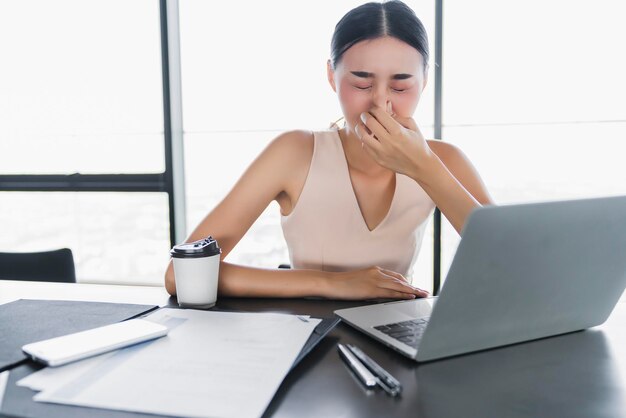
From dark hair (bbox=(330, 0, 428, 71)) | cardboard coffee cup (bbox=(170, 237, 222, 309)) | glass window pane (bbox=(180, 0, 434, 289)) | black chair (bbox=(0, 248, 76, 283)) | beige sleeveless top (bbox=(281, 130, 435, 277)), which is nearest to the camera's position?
cardboard coffee cup (bbox=(170, 237, 222, 309))

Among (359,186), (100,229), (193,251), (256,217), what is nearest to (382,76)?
(359,186)

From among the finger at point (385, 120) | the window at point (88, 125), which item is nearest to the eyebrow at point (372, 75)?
the finger at point (385, 120)

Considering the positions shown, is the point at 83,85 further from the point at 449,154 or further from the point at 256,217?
the point at 449,154

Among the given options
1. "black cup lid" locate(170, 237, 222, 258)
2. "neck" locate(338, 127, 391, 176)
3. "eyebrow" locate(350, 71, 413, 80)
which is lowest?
"black cup lid" locate(170, 237, 222, 258)

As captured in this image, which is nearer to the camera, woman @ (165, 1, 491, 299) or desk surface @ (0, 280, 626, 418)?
desk surface @ (0, 280, 626, 418)

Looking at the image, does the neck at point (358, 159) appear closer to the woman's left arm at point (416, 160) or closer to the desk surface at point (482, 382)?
the woman's left arm at point (416, 160)

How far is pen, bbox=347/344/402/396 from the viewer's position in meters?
0.60

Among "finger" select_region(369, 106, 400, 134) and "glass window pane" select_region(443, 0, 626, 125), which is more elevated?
"glass window pane" select_region(443, 0, 626, 125)

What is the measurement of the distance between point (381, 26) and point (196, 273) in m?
0.76

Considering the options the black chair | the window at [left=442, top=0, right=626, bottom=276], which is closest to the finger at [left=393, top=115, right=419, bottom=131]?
the black chair

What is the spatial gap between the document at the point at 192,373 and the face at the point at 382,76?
647 mm

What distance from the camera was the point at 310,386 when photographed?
24.7 inches

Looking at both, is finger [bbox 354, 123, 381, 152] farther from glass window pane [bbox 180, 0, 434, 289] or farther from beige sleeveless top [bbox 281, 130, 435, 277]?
glass window pane [bbox 180, 0, 434, 289]

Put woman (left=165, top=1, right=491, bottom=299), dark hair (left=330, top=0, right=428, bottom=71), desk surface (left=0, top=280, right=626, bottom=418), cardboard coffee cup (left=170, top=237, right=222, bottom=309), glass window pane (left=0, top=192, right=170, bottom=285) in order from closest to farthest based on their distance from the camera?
desk surface (left=0, top=280, right=626, bottom=418) → cardboard coffee cup (left=170, top=237, right=222, bottom=309) → woman (left=165, top=1, right=491, bottom=299) → dark hair (left=330, top=0, right=428, bottom=71) → glass window pane (left=0, top=192, right=170, bottom=285)
